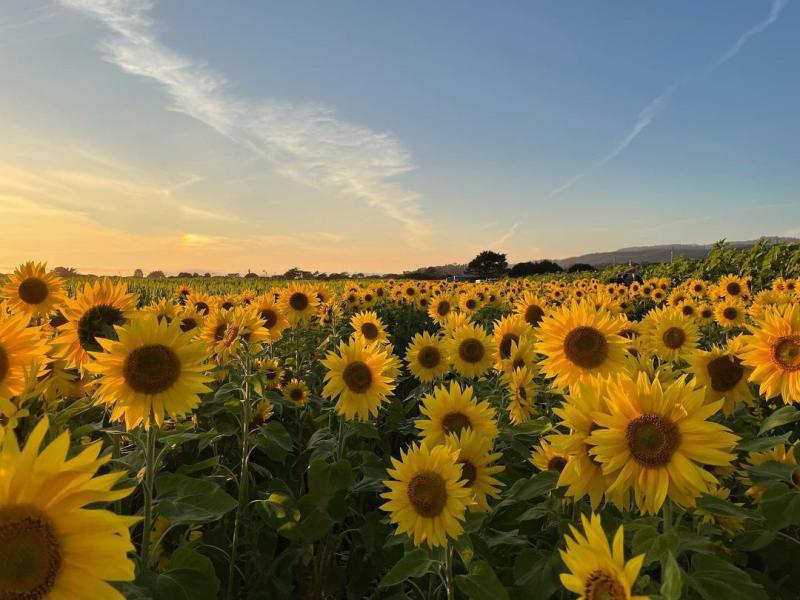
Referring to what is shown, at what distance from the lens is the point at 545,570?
2.67 m

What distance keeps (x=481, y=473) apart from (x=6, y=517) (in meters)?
2.34

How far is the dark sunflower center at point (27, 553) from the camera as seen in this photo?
1491mm

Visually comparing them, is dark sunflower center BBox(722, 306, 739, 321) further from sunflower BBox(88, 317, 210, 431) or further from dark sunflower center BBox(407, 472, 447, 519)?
sunflower BBox(88, 317, 210, 431)

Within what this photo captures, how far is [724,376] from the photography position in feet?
13.9

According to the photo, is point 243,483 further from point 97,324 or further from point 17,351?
point 17,351

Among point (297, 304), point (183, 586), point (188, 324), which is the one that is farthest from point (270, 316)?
point (183, 586)

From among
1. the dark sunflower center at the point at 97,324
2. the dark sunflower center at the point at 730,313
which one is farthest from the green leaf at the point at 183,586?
the dark sunflower center at the point at 730,313

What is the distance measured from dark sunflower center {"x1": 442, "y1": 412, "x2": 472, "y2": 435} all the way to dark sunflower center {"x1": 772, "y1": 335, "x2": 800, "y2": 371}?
7.96 ft

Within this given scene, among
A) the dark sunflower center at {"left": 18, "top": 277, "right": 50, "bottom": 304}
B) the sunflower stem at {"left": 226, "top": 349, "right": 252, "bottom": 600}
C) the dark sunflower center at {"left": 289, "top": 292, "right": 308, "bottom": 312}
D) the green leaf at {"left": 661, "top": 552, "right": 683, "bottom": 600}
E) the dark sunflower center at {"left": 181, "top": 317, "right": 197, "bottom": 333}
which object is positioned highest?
the dark sunflower center at {"left": 18, "top": 277, "right": 50, "bottom": 304}

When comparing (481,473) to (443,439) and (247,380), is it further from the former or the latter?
(247,380)

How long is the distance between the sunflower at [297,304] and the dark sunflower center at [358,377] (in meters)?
4.38

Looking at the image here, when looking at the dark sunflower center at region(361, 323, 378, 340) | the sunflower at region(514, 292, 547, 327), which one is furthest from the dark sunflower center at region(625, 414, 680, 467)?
the sunflower at region(514, 292, 547, 327)

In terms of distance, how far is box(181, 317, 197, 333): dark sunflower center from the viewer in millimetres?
5922

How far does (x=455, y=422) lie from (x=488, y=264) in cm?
9229
